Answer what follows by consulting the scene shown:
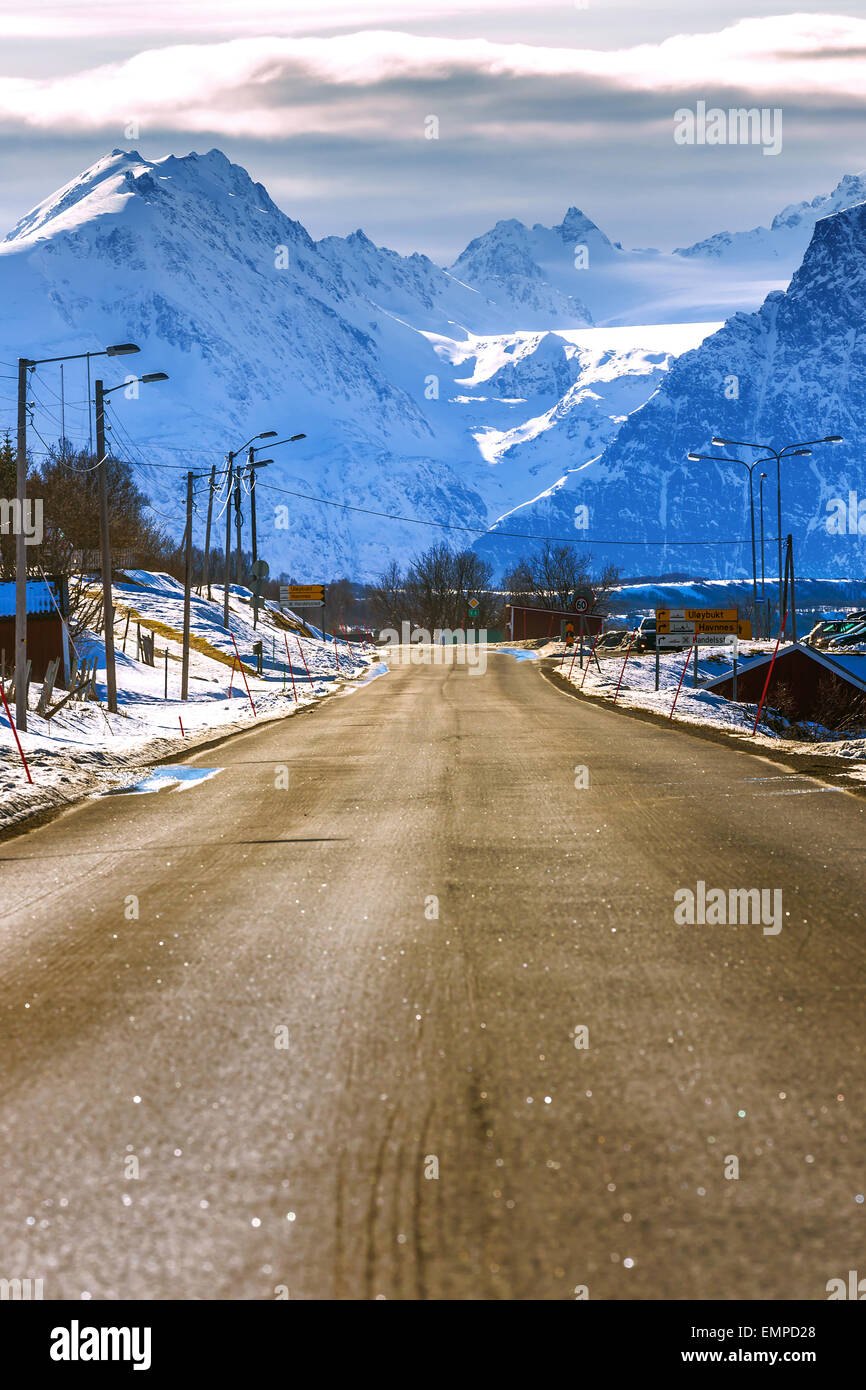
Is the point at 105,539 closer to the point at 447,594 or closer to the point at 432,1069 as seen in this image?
the point at 432,1069

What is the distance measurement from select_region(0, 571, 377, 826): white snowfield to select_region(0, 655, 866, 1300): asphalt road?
6.43m

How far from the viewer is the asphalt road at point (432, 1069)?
372 cm

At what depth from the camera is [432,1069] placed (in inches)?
205

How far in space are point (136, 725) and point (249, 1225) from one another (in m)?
27.2

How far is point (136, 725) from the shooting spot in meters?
30.4

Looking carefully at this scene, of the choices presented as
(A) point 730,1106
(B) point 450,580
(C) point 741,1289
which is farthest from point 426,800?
(B) point 450,580

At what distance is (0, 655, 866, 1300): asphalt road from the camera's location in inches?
146

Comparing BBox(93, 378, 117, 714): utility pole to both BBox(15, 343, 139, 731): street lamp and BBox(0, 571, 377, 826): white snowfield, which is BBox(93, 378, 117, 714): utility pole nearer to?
BBox(0, 571, 377, 826): white snowfield

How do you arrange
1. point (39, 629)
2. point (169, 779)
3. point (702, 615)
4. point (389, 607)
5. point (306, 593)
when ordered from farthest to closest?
point (389, 607) < point (306, 593) < point (39, 629) < point (702, 615) < point (169, 779)

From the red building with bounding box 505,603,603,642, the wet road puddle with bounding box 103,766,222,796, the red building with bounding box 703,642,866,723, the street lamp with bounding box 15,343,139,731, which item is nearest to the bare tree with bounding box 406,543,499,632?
the red building with bounding box 505,603,603,642

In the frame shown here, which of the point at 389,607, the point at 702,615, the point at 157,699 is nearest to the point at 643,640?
the point at 702,615

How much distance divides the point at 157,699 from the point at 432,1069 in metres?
35.6
